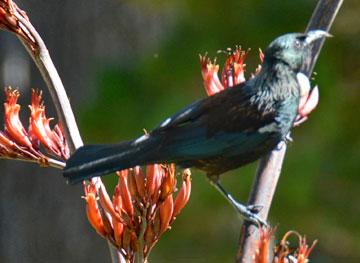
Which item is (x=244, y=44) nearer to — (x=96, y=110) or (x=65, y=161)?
(x=96, y=110)

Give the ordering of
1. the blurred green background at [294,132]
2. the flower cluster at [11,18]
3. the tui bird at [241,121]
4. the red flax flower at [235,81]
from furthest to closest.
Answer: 1. the blurred green background at [294,132]
2. the red flax flower at [235,81]
3. the tui bird at [241,121]
4. the flower cluster at [11,18]

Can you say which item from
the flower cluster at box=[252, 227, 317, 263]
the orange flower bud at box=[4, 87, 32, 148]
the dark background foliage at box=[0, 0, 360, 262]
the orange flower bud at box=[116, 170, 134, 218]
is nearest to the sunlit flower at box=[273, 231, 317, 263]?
the flower cluster at box=[252, 227, 317, 263]

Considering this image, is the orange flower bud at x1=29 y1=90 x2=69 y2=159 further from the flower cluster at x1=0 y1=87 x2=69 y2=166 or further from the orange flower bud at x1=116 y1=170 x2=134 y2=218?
the orange flower bud at x1=116 y1=170 x2=134 y2=218

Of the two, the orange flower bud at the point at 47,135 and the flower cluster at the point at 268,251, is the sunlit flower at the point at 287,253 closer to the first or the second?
the flower cluster at the point at 268,251

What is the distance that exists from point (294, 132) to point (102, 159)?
3.40 m

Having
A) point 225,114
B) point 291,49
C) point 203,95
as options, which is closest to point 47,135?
point 225,114

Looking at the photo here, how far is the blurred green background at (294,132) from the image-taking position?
16.9 feet

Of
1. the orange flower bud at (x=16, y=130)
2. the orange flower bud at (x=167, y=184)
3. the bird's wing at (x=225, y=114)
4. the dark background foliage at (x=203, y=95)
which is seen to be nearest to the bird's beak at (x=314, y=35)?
the bird's wing at (x=225, y=114)

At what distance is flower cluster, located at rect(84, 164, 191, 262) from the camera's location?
77.6 inches

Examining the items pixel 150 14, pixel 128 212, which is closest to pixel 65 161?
pixel 128 212

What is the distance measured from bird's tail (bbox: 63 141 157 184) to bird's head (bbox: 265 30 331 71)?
31cm

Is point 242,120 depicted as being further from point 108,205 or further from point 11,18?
point 11,18

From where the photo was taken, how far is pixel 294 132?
5.29 m

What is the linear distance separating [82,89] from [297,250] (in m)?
4.82
